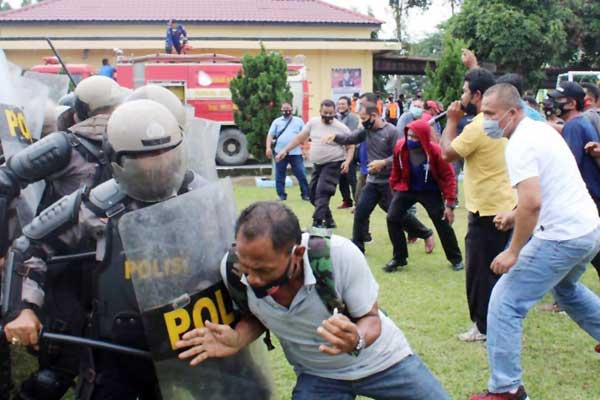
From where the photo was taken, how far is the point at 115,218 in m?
2.86

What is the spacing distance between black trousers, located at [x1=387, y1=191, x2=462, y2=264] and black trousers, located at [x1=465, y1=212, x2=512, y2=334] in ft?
6.36

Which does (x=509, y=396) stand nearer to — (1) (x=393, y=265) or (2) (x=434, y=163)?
(2) (x=434, y=163)

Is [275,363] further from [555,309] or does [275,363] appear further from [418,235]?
[418,235]

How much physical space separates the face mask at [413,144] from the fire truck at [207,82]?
934 centimetres

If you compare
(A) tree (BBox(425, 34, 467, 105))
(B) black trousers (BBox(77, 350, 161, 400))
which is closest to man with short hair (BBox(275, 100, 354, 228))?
(A) tree (BBox(425, 34, 467, 105))

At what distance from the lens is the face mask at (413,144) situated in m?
6.96

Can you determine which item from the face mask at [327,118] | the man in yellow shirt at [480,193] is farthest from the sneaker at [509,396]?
the face mask at [327,118]

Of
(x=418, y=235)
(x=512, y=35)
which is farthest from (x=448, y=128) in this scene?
(x=512, y=35)

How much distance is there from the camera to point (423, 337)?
17.6 ft

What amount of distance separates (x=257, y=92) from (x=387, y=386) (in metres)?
12.9

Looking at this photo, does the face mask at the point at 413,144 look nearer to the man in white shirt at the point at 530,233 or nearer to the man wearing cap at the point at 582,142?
the man wearing cap at the point at 582,142

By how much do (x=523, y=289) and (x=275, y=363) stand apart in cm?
167

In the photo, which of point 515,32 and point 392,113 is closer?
point 392,113

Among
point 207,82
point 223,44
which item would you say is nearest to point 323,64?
point 223,44
